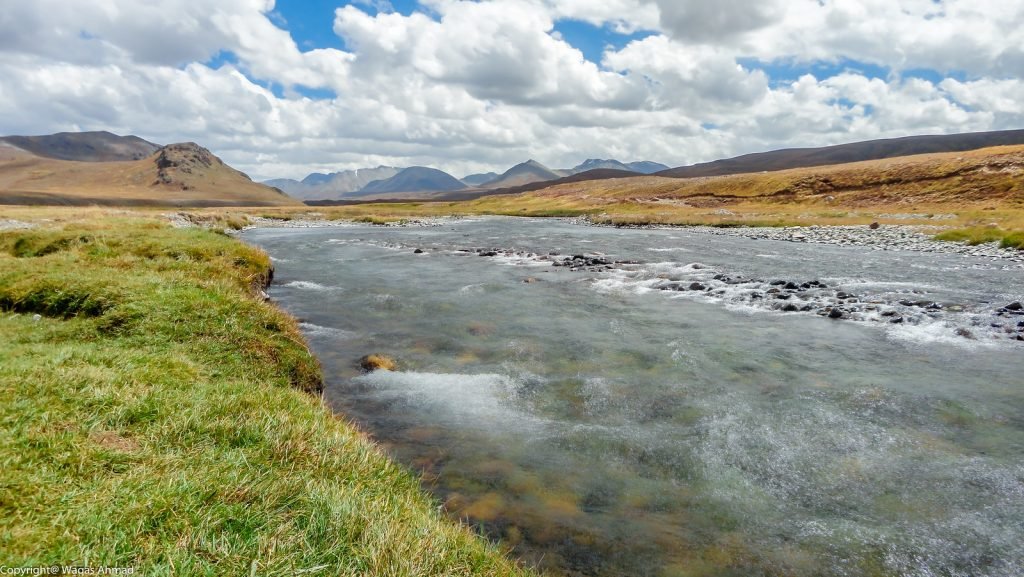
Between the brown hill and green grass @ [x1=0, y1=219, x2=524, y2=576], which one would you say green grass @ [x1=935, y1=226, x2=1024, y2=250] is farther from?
green grass @ [x1=0, y1=219, x2=524, y2=576]

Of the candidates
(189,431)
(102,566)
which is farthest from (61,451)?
(102,566)

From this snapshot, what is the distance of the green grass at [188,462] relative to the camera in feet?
13.6

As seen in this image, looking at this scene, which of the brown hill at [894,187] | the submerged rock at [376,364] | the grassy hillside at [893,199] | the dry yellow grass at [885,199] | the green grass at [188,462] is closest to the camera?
the green grass at [188,462]

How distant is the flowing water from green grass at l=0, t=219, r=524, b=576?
2.12 metres

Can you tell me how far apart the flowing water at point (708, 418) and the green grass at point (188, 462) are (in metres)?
2.12

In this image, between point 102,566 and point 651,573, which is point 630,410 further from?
point 102,566

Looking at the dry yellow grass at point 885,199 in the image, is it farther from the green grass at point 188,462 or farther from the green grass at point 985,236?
the green grass at point 188,462

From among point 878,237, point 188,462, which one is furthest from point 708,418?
point 878,237

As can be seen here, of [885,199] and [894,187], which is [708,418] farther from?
[894,187]

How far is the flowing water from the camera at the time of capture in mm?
7426

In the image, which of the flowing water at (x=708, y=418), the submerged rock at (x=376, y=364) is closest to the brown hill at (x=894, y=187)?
the flowing water at (x=708, y=418)

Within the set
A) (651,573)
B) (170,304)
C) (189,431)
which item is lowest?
(651,573)

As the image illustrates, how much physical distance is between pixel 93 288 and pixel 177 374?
6.52 meters

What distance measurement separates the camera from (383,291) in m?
26.0
